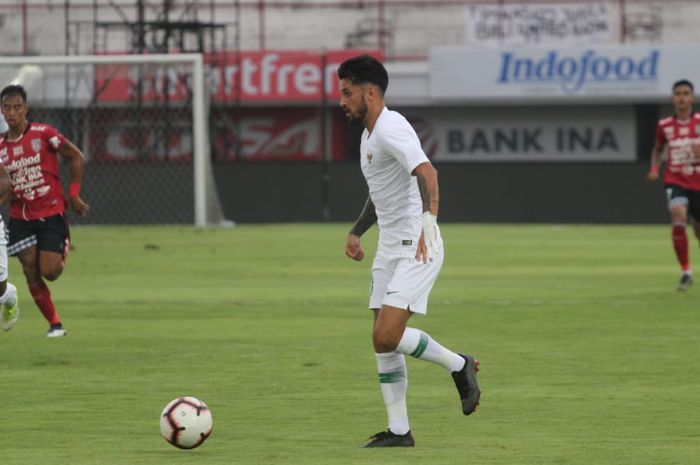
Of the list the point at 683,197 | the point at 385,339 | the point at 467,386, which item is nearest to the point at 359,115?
the point at 385,339

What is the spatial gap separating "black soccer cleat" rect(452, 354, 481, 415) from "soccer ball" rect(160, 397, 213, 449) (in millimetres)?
1413

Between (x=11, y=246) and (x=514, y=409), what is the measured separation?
18.6 feet

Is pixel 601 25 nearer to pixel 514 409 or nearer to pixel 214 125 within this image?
pixel 214 125

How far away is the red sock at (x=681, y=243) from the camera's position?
18.9 meters

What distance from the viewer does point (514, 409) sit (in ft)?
32.6

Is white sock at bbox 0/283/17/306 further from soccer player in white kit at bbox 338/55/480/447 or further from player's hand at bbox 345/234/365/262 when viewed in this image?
soccer player in white kit at bbox 338/55/480/447

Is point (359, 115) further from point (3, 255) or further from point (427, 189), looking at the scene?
point (3, 255)

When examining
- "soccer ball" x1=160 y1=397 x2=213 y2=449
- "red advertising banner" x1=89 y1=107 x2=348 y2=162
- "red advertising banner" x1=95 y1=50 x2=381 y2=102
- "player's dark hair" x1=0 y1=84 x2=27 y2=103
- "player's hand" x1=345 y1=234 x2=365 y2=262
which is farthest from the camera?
"red advertising banner" x1=95 y1=50 x2=381 y2=102

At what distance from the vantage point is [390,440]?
8461 millimetres

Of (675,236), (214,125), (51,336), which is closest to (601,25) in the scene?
(214,125)

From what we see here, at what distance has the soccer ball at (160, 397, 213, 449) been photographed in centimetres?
820

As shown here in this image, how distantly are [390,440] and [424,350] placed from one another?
0.53 m

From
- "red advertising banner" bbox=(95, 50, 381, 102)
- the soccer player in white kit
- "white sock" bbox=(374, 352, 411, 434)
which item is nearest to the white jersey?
the soccer player in white kit

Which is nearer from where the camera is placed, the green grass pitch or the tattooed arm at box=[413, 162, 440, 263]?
the tattooed arm at box=[413, 162, 440, 263]
